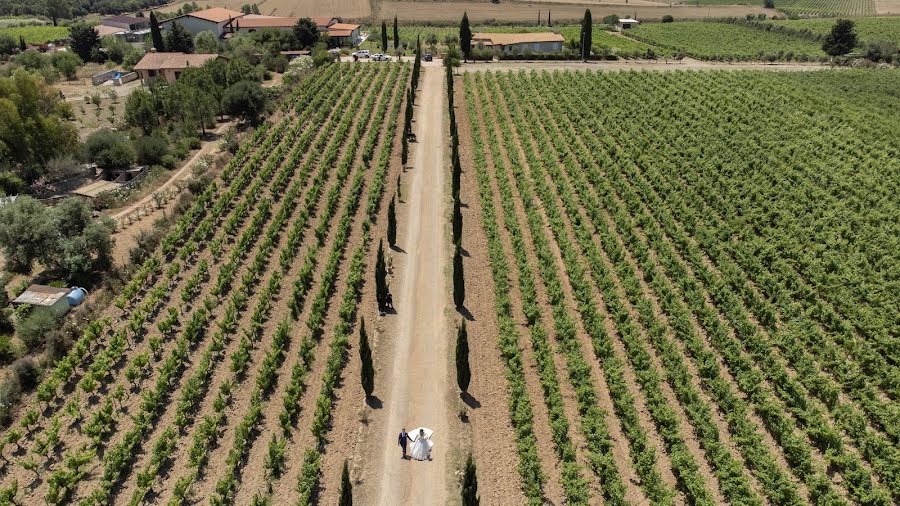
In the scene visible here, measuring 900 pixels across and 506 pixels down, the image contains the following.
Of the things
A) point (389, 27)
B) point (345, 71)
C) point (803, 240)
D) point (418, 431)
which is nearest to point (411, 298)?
point (418, 431)

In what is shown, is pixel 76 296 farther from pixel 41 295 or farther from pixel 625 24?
pixel 625 24

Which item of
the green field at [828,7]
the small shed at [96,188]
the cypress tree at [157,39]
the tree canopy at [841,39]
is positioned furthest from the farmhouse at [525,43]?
the green field at [828,7]

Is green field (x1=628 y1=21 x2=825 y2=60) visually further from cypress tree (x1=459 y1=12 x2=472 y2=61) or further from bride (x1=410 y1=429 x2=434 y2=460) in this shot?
bride (x1=410 y1=429 x2=434 y2=460)

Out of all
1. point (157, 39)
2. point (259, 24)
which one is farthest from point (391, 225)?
point (259, 24)

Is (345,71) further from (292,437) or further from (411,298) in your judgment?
(292,437)

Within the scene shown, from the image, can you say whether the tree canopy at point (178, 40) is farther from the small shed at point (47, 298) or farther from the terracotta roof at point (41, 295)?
the small shed at point (47, 298)

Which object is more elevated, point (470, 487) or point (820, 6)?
point (820, 6)

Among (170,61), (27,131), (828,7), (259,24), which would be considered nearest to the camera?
(27,131)
